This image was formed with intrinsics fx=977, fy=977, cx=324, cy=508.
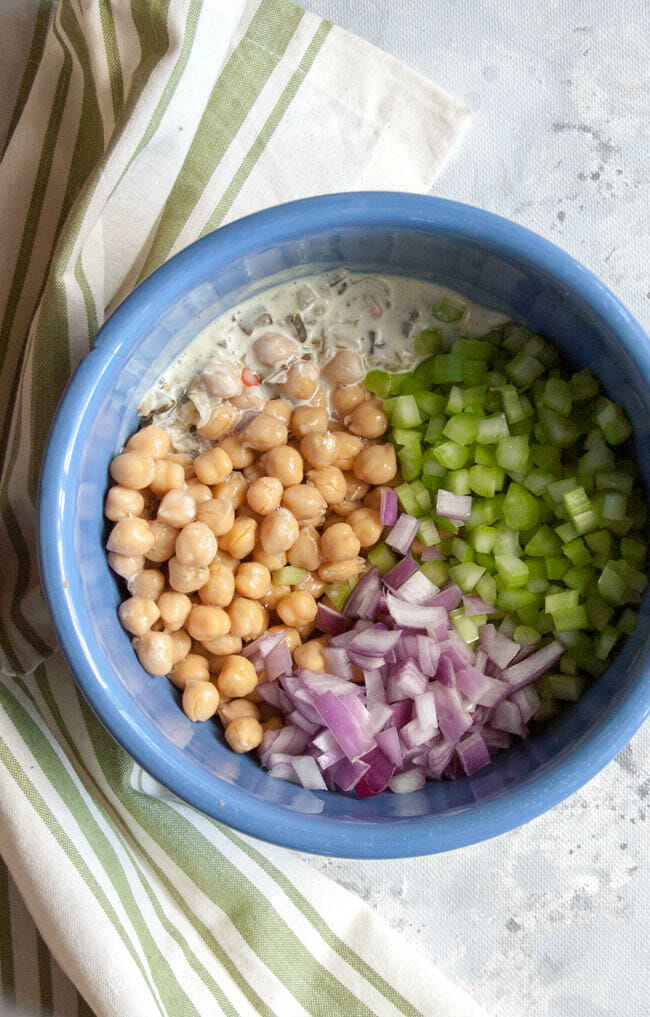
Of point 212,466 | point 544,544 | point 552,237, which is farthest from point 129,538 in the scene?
point 552,237

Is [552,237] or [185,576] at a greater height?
[552,237]

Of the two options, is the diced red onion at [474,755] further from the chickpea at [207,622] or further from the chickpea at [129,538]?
the chickpea at [129,538]

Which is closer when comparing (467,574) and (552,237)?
(467,574)

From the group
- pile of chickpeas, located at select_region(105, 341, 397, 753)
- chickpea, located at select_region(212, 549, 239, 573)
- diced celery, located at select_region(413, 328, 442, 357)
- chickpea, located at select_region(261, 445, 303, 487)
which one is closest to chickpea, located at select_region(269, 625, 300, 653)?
pile of chickpeas, located at select_region(105, 341, 397, 753)

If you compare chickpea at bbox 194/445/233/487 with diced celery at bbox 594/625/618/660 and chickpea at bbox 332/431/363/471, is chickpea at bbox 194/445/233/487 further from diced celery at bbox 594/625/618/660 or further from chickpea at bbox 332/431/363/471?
diced celery at bbox 594/625/618/660

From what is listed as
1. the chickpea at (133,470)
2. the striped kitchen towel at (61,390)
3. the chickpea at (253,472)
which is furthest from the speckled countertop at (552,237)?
the chickpea at (133,470)

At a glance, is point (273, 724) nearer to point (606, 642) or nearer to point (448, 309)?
point (606, 642)

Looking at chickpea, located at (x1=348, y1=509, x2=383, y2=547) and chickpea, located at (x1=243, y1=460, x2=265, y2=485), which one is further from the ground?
chickpea, located at (x1=348, y1=509, x2=383, y2=547)
